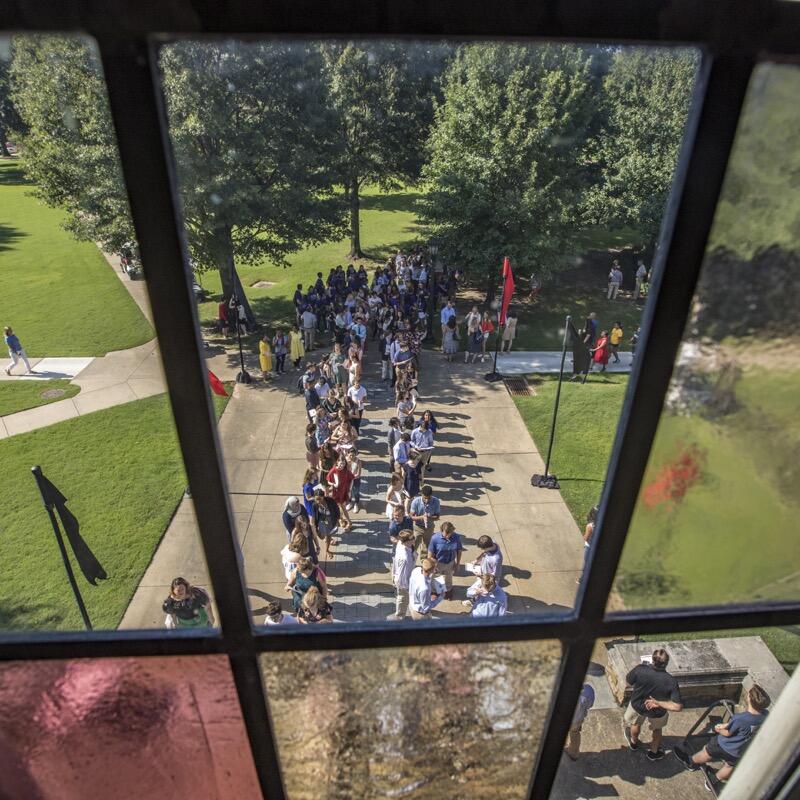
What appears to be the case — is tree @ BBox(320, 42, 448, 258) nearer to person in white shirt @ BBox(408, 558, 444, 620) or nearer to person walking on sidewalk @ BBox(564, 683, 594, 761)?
person in white shirt @ BBox(408, 558, 444, 620)

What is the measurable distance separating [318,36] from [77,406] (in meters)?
12.0

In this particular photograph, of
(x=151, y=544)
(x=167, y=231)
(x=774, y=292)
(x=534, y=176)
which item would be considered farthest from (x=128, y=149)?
(x=534, y=176)

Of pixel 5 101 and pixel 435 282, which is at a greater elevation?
pixel 5 101

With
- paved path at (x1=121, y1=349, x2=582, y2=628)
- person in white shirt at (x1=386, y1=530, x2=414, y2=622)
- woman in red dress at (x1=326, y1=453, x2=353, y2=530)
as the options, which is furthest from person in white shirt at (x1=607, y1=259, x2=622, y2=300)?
person in white shirt at (x1=386, y1=530, x2=414, y2=622)

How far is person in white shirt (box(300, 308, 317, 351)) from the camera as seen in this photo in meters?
13.6

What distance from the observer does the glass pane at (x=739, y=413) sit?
1.01m

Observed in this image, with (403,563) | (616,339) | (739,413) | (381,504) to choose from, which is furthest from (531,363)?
(739,413)

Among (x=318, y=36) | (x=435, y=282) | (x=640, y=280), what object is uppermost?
(x=318, y=36)

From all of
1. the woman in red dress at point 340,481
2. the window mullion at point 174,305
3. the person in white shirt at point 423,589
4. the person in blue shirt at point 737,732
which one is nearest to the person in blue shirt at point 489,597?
the person in white shirt at point 423,589

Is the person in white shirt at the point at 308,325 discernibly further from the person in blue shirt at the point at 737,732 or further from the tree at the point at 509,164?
the person in blue shirt at the point at 737,732

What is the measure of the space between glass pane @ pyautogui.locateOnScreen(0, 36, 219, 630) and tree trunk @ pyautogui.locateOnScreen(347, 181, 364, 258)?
6.61 metres

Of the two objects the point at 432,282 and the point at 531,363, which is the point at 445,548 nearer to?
the point at 531,363

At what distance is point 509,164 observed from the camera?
13250 millimetres

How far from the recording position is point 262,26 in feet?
2.84
